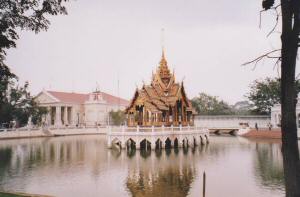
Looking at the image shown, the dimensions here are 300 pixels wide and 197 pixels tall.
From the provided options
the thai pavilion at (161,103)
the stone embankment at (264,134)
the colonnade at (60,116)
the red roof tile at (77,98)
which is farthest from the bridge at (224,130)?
the colonnade at (60,116)

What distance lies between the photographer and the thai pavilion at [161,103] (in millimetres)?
38594

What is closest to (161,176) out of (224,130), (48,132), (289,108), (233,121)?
(289,108)

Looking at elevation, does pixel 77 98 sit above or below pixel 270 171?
above

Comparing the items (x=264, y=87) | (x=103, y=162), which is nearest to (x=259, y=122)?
(x=264, y=87)

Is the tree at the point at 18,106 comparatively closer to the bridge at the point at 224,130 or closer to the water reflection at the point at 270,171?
the bridge at the point at 224,130

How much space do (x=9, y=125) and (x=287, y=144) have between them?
68753 mm

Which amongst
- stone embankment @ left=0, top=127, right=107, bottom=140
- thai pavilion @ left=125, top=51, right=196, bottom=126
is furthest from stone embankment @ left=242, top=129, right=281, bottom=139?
stone embankment @ left=0, top=127, right=107, bottom=140

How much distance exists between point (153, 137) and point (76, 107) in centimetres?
5579

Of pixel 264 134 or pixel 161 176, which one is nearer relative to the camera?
pixel 161 176

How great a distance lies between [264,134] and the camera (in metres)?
55.1

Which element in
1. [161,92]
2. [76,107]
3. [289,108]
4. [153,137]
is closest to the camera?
[289,108]

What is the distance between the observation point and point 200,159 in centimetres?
Result: 2941

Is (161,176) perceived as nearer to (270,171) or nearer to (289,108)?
(270,171)

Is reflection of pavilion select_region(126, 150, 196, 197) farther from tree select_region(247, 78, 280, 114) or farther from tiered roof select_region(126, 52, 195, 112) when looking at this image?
tree select_region(247, 78, 280, 114)
